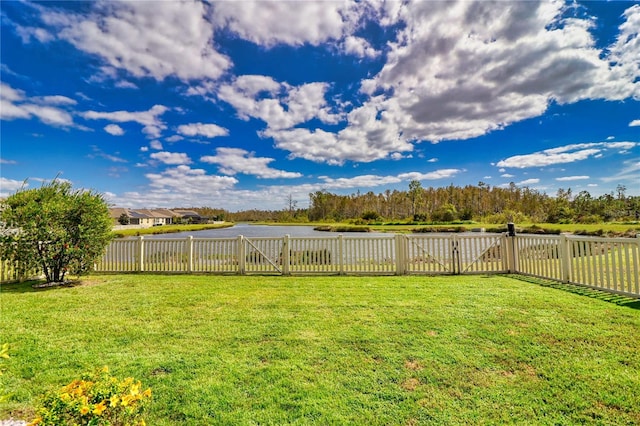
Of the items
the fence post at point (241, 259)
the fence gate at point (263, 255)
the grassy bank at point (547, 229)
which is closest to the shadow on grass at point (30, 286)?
the fence post at point (241, 259)

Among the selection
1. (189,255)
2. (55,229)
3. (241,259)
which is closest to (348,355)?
A: (241,259)

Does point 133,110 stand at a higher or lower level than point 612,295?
higher

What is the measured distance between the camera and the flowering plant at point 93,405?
1.25 metres

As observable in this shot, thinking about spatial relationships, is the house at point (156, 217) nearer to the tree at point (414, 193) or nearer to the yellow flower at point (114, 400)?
the tree at point (414, 193)

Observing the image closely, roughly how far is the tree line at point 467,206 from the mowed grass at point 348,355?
35.8 metres

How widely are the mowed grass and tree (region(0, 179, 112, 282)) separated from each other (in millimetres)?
1386

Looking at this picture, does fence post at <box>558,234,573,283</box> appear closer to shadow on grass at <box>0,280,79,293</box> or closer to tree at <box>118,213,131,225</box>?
shadow on grass at <box>0,280,79,293</box>

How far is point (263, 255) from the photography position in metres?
7.52

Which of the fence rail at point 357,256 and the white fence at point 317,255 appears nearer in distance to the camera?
the fence rail at point 357,256

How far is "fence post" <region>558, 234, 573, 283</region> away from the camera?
5.30 metres

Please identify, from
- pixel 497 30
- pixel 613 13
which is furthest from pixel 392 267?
pixel 613 13

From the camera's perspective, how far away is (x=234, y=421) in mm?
1864

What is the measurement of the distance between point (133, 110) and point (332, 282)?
1048 cm

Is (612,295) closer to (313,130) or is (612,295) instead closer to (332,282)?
(332,282)
